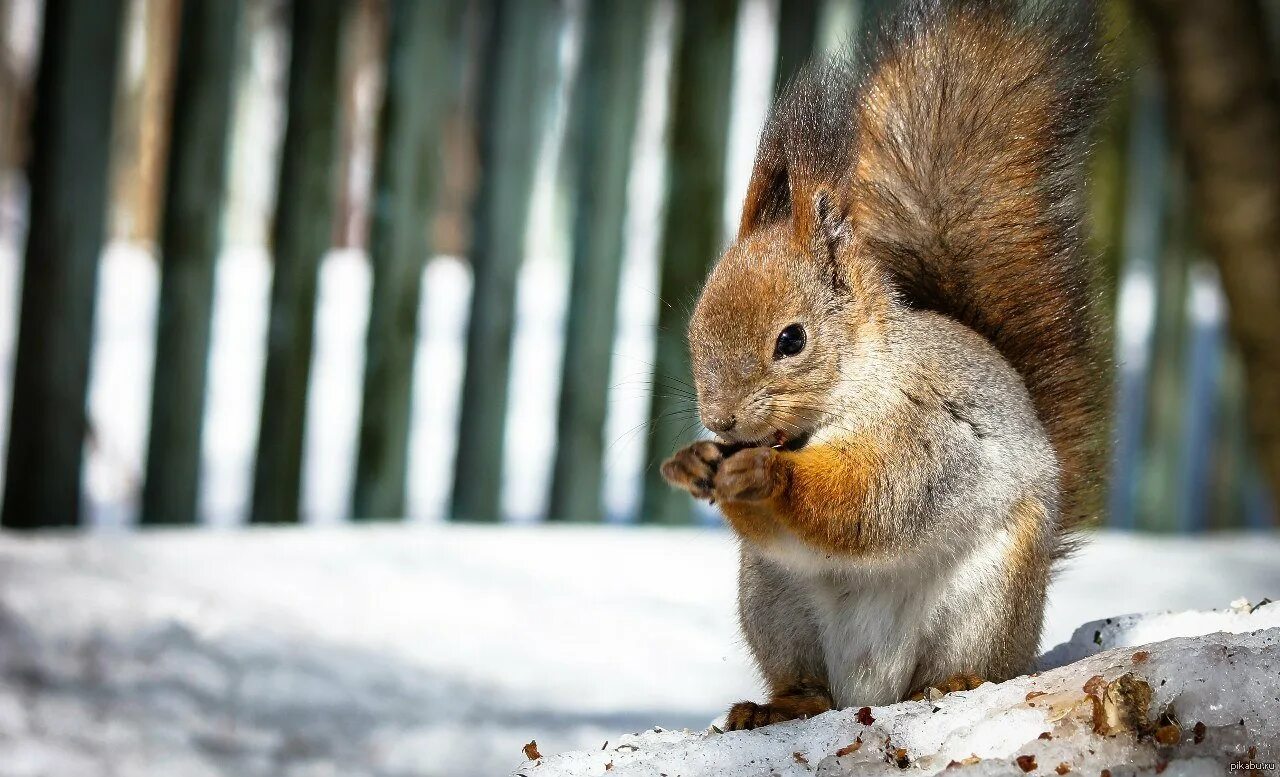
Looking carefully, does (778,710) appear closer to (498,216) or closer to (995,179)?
(995,179)

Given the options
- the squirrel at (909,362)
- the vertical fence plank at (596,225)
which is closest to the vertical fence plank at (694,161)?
the vertical fence plank at (596,225)

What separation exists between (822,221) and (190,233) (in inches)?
79.7

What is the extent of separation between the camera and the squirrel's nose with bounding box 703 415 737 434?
156 centimetres

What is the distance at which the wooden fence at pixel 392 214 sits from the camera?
3107 mm

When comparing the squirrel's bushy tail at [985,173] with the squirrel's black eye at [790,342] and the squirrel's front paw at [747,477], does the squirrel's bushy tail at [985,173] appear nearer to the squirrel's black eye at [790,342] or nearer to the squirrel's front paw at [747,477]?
the squirrel's black eye at [790,342]

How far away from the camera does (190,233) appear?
3.21m

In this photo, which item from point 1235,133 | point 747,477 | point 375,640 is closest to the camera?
point 747,477

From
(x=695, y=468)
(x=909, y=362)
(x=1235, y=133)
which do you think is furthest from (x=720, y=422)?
(x=1235, y=133)

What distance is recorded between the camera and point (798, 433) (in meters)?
1.58

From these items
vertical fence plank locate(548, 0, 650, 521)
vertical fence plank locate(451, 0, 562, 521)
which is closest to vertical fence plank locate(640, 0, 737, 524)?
vertical fence plank locate(548, 0, 650, 521)

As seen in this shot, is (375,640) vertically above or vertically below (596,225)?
below

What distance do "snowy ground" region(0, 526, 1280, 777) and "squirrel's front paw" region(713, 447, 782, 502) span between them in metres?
0.48

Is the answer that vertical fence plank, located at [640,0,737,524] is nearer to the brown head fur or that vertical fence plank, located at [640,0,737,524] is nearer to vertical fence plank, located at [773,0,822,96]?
vertical fence plank, located at [773,0,822,96]

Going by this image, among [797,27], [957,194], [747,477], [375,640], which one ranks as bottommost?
[375,640]
